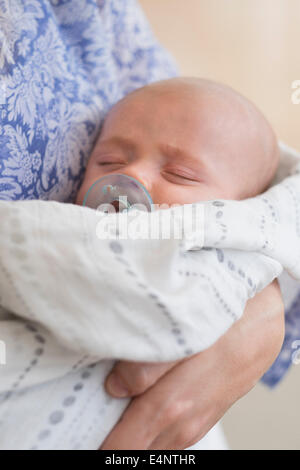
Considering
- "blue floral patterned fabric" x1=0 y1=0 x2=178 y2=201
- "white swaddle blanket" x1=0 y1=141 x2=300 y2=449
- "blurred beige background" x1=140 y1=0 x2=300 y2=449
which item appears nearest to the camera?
"white swaddle blanket" x1=0 y1=141 x2=300 y2=449

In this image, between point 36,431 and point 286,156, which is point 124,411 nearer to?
point 36,431

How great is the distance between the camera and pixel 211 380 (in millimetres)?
530

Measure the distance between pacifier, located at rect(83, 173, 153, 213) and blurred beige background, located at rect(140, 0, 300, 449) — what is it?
0.92 metres

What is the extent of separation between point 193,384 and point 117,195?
0.92 feet

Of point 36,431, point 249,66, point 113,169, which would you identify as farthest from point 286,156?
point 249,66

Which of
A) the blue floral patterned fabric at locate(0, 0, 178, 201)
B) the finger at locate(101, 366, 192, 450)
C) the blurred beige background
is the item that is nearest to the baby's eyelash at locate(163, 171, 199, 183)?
the blue floral patterned fabric at locate(0, 0, 178, 201)

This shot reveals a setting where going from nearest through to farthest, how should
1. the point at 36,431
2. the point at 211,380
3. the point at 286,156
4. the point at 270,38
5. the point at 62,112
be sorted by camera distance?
the point at 36,431
the point at 211,380
the point at 62,112
the point at 286,156
the point at 270,38

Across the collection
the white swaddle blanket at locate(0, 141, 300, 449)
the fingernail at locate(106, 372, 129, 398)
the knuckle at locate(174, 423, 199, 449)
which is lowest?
the knuckle at locate(174, 423, 199, 449)

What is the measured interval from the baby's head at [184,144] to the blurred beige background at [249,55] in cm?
70

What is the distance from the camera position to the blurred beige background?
1.29 meters

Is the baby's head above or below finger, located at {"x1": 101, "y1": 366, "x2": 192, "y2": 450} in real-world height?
above

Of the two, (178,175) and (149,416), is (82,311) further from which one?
(178,175)

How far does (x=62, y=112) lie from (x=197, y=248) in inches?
13.0

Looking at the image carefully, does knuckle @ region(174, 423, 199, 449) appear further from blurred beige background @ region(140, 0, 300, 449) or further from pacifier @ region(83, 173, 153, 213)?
blurred beige background @ region(140, 0, 300, 449)
